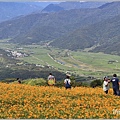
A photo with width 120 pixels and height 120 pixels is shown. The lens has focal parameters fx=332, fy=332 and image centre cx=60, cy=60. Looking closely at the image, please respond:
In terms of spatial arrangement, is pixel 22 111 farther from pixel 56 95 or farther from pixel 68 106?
pixel 56 95

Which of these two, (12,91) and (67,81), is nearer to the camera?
(12,91)

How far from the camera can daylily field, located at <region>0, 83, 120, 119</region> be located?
43.6ft

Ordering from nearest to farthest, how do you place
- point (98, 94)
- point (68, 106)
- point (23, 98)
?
point (68, 106) → point (23, 98) → point (98, 94)

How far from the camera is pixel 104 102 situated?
1708 cm

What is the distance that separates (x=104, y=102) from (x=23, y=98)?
430cm

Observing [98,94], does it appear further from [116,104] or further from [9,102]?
[9,102]

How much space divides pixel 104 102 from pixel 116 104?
2.40 feet

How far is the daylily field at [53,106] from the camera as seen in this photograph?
13.3 metres

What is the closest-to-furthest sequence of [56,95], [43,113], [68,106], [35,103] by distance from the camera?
1. [43,113]
2. [68,106]
3. [35,103]
4. [56,95]

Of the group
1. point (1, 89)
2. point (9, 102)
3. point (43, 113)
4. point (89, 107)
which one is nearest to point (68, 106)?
point (89, 107)

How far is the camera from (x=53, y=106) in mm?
15281

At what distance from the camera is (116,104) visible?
16.6 m

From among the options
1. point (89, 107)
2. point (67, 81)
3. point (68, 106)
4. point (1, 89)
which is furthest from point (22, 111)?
point (67, 81)

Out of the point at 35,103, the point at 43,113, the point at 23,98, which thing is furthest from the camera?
the point at 23,98
